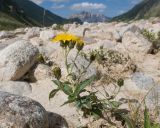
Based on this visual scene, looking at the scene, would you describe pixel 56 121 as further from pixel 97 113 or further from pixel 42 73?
pixel 42 73

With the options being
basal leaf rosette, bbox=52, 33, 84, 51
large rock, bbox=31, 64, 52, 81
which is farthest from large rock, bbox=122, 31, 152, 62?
basal leaf rosette, bbox=52, 33, 84, 51

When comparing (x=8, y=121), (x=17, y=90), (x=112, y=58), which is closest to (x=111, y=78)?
(x=112, y=58)

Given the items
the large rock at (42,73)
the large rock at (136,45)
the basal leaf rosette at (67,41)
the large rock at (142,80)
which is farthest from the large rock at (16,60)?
the basal leaf rosette at (67,41)

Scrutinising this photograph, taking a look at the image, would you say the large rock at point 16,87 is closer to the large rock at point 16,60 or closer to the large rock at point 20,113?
the large rock at point 16,60

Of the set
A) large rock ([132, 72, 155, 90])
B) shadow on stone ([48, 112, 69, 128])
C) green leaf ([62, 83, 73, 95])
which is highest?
green leaf ([62, 83, 73, 95])

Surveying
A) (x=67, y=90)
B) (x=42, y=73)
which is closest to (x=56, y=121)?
(x=67, y=90)

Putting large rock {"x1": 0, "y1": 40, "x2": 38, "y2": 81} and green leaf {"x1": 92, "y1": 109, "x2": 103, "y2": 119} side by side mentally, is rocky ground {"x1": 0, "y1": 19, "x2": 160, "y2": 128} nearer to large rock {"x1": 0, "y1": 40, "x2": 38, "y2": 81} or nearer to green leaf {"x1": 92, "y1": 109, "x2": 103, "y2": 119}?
large rock {"x1": 0, "y1": 40, "x2": 38, "y2": 81}
